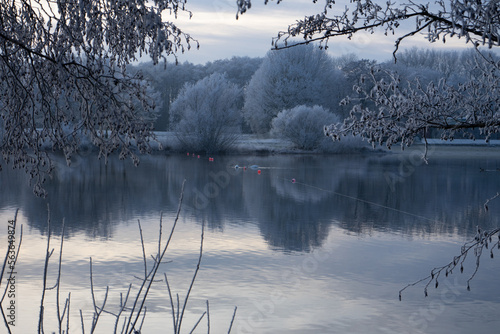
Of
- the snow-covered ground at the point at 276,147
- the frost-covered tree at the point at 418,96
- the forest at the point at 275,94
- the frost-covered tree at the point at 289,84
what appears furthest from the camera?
the frost-covered tree at the point at 289,84

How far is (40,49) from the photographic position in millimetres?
5793

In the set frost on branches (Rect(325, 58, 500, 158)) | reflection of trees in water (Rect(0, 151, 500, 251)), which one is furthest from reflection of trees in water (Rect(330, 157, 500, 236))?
frost on branches (Rect(325, 58, 500, 158))

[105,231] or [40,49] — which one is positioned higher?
[40,49]

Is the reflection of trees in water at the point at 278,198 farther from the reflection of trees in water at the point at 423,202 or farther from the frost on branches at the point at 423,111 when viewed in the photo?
the frost on branches at the point at 423,111

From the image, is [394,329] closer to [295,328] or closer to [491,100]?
[295,328]

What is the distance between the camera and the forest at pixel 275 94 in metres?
40.1

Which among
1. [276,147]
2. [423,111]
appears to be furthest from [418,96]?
[276,147]

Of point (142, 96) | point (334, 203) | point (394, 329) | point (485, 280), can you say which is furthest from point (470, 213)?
point (142, 96)

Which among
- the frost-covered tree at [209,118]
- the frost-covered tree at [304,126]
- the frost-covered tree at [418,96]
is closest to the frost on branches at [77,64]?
the frost-covered tree at [418,96]

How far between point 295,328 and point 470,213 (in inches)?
409

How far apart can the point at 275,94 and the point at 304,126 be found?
890 centimetres

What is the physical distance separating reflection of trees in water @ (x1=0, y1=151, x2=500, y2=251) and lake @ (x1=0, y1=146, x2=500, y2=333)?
0.20ft

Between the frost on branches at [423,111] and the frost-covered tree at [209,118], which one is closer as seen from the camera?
the frost on branches at [423,111]

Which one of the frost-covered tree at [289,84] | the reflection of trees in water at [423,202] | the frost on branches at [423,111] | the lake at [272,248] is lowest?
the lake at [272,248]
